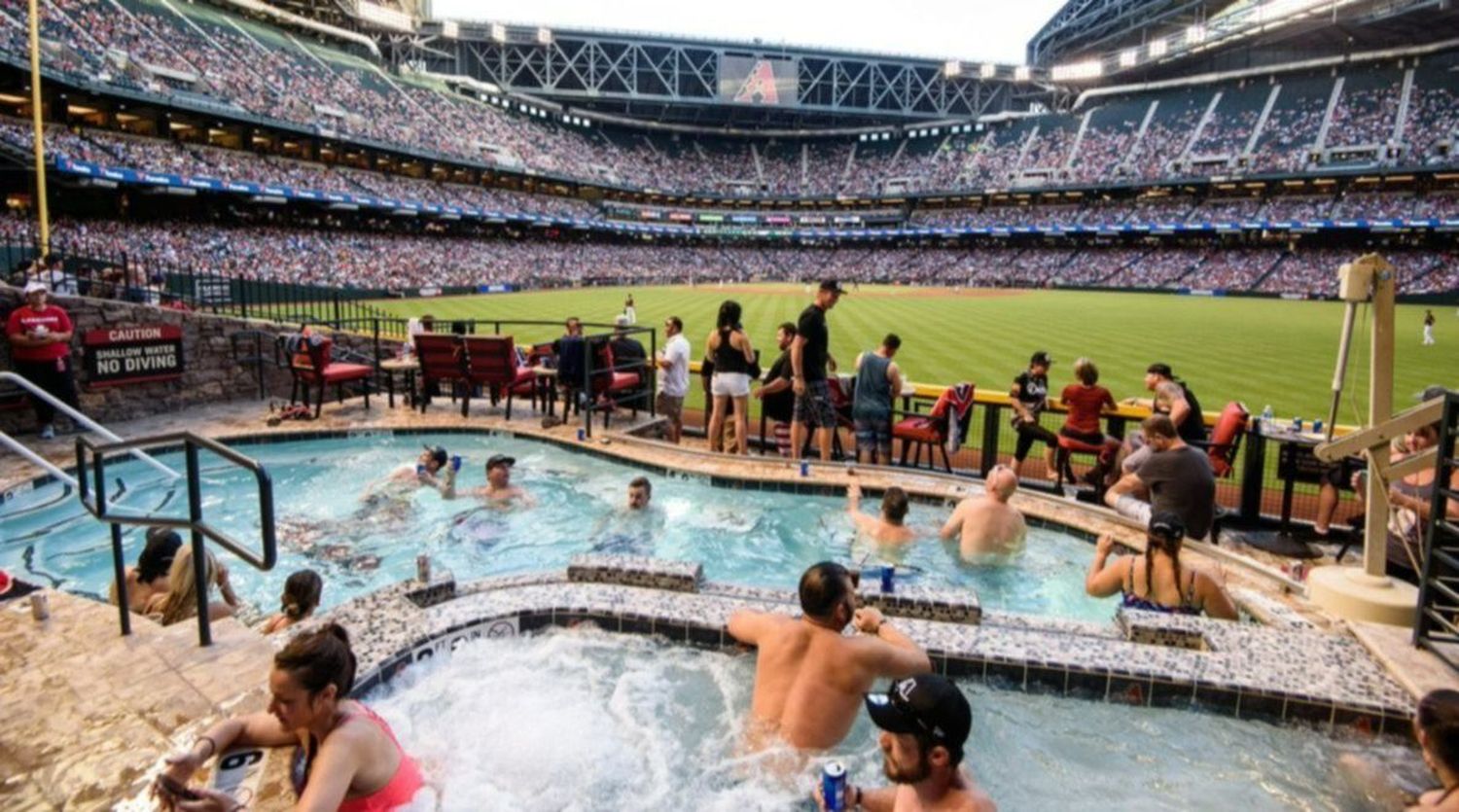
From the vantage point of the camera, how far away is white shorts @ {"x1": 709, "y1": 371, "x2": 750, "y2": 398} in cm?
916

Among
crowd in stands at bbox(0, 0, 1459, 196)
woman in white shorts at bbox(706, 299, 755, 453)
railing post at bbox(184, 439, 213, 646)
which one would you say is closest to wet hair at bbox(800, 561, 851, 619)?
railing post at bbox(184, 439, 213, 646)

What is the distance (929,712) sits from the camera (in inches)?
98.2

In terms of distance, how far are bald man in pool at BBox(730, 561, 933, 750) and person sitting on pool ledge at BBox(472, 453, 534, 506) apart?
5.01 metres

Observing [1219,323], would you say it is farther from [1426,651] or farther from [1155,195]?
[1155,195]

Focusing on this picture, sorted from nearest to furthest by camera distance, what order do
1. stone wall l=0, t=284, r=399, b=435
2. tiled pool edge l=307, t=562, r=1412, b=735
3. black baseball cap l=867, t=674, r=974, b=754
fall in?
black baseball cap l=867, t=674, r=974, b=754, tiled pool edge l=307, t=562, r=1412, b=735, stone wall l=0, t=284, r=399, b=435

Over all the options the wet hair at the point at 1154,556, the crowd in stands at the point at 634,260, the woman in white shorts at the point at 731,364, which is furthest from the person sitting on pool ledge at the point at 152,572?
the crowd in stands at the point at 634,260

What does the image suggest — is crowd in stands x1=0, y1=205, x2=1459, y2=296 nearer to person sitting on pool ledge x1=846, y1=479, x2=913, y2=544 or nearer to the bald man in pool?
person sitting on pool ledge x1=846, y1=479, x2=913, y2=544

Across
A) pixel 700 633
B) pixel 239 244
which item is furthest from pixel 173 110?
pixel 700 633

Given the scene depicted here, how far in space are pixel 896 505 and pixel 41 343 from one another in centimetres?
996

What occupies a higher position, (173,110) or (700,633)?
(173,110)

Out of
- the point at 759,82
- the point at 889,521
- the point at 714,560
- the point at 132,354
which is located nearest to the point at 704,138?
the point at 759,82

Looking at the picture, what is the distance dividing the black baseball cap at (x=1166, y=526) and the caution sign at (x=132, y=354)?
496 inches

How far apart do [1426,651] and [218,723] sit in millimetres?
6166

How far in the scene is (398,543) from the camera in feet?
24.3
